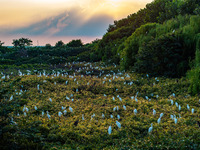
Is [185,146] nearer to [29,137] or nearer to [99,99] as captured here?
[29,137]

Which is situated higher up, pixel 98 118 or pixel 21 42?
pixel 21 42

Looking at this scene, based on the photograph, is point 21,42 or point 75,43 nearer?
point 21,42

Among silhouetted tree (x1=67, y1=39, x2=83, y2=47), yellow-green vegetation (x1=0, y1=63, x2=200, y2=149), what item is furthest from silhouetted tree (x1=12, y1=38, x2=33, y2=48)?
yellow-green vegetation (x1=0, y1=63, x2=200, y2=149)

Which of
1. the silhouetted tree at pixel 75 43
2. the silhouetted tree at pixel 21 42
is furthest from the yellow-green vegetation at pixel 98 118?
the silhouetted tree at pixel 75 43

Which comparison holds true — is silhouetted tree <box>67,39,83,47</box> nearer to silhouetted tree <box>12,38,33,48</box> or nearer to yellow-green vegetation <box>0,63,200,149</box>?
silhouetted tree <box>12,38,33,48</box>

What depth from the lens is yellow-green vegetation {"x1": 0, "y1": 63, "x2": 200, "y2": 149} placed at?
4.64m

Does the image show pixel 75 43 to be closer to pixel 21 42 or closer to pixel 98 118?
pixel 21 42

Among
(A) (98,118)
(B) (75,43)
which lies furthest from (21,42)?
(A) (98,118)

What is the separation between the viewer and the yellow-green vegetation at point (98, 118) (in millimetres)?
4637

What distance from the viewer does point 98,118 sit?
5.94 metres

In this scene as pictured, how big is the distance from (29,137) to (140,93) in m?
4.91

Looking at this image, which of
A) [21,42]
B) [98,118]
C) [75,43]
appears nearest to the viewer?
[98,118]

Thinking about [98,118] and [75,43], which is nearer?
[98,118]

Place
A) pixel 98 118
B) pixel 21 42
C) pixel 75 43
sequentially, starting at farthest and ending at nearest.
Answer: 1. pixel 75 43
2. pixel 21 42
3. pixel 98 118
